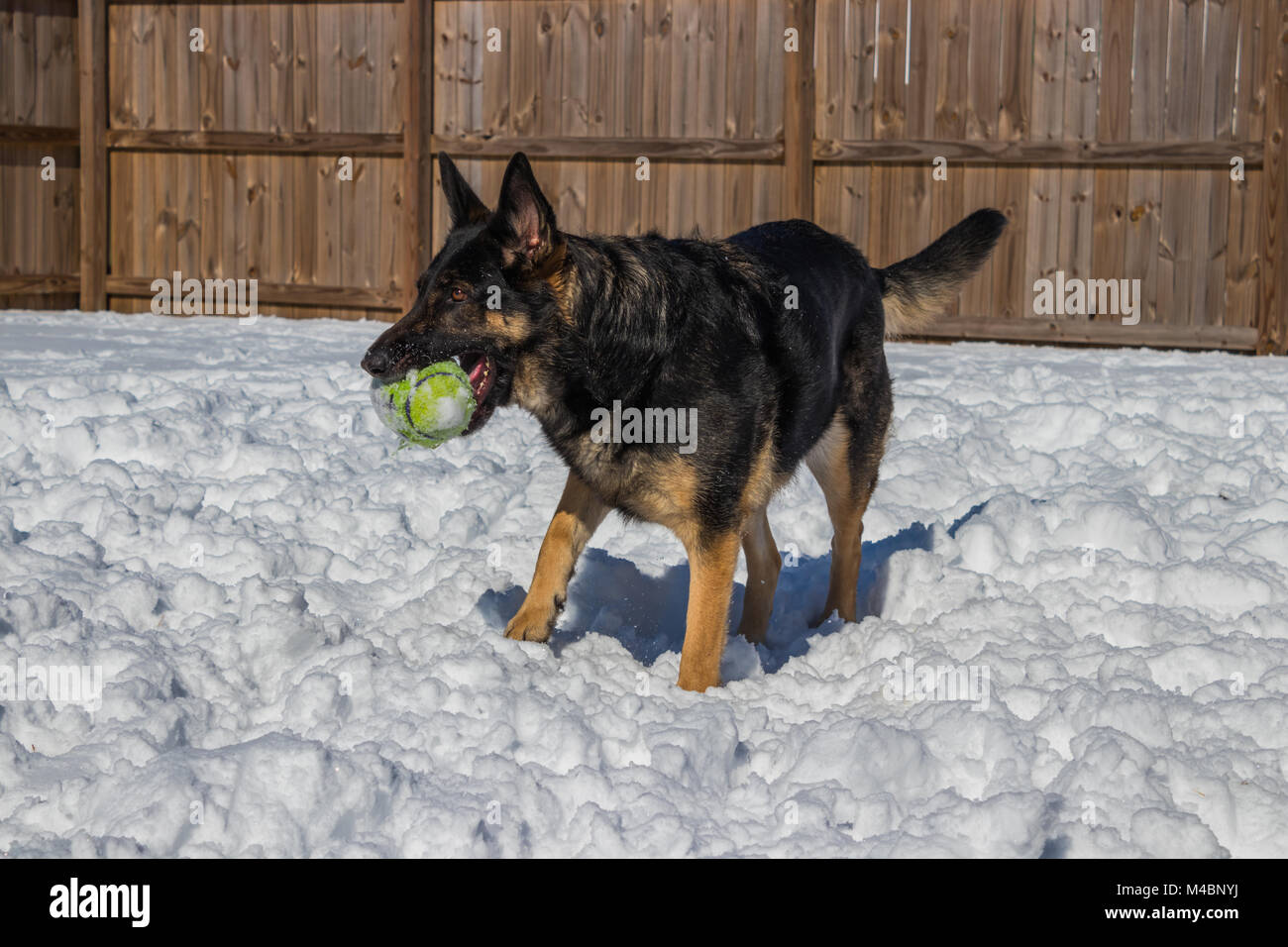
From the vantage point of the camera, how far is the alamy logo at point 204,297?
12.5 meters

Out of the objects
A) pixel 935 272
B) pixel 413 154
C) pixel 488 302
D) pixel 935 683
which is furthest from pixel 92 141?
pixel 935 683

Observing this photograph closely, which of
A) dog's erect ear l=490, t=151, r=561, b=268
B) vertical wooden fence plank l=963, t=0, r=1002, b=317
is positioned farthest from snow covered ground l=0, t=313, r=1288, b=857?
vertical wooden fence plank l=963, t=0, r=1002, b=317

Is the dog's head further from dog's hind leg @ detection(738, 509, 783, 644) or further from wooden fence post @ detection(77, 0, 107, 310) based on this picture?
wooden fence post @ detection(77, 0, 107, 310)

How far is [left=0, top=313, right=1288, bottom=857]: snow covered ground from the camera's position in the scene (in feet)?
10.3

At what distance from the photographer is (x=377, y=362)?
378cm

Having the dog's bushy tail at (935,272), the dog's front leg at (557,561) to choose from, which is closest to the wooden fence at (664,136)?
the dog's bushy tail at (935,272)

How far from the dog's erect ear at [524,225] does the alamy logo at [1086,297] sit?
8.10m

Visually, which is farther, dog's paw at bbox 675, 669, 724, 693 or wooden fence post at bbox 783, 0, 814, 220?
wooden fence post at bbox 783, 0, 814, 220

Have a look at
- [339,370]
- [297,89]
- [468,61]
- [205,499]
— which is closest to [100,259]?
[297,89]

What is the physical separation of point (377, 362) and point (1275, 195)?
9.19 m

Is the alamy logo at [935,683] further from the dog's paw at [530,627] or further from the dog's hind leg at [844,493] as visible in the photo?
the dog's paw at [530,627]

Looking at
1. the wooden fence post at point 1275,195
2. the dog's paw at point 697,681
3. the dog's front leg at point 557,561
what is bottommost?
the dog's paw at point 697,681

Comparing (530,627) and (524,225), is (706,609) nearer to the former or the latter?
(530,627)

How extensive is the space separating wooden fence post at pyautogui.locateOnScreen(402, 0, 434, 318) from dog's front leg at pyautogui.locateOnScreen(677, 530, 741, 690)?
26.9ft
